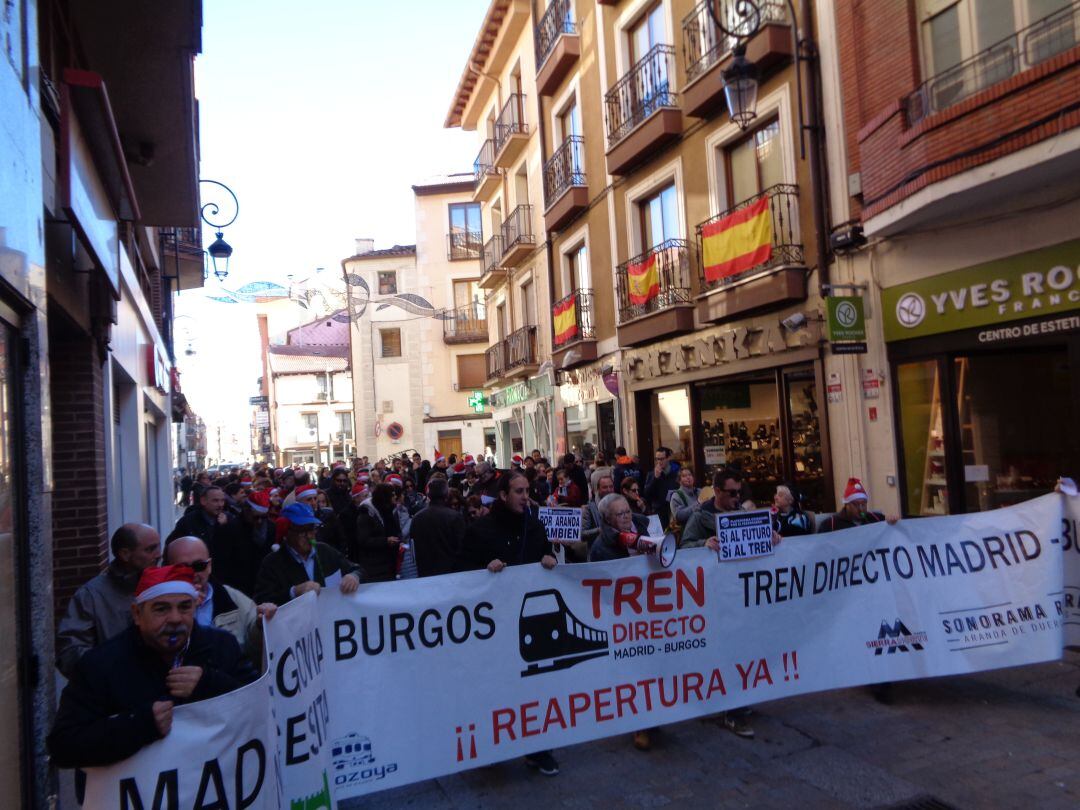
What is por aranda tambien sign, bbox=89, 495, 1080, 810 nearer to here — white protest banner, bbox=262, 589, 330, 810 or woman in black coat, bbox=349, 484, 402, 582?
white protest banner, bbox=262, 589, 330, 810

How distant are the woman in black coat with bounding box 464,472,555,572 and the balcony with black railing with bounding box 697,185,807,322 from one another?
23.7ft

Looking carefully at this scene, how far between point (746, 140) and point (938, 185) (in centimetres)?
520

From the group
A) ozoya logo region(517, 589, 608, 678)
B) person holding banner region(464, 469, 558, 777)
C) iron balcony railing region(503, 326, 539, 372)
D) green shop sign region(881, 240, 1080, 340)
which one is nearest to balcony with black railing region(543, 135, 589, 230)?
iron balcony railing region(503, 326, 539, 372)

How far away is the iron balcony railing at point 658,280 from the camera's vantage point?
591 inches

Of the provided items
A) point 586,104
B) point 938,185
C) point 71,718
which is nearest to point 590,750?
point 71,718

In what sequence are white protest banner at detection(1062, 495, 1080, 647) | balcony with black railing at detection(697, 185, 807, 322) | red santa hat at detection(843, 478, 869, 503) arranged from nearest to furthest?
white protest banner at detection(1062, 495, 1080, 647) < red santa hat at detection(843, 478, 869, 503) < balcony with black railing at detection(697, 185, 807, 322)

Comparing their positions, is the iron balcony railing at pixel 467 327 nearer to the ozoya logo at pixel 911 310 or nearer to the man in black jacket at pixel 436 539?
the ozoya logo at pixel 911 310

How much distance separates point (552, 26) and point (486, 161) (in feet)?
23.9

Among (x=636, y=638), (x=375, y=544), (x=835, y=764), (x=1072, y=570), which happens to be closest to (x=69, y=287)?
(x=375, y=544)

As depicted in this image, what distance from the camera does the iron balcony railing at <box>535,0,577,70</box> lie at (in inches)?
777

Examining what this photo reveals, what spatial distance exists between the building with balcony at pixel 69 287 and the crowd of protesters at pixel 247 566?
457mm

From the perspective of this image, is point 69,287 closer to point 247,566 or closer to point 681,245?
point 247,566

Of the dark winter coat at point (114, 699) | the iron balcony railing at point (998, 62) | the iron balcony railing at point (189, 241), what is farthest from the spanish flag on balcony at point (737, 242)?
the iron balcony railing at point (189, 241)

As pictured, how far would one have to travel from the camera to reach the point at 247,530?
7652 mm
